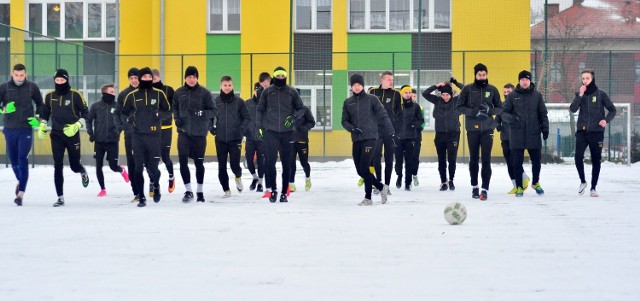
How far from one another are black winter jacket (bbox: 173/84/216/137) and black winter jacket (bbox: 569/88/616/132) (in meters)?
5.56

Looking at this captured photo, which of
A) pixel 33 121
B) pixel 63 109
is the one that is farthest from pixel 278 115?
pixel 33 121

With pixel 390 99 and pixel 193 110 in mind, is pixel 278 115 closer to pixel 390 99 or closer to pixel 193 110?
pixel 193 110

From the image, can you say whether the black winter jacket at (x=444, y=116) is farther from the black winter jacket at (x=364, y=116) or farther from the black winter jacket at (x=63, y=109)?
the black winter jacket at (x=63, y=109)

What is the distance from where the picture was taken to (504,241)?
9695 mm

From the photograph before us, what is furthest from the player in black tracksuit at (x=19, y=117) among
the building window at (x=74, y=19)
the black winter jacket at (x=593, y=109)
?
the building window at (x=74, y=19)

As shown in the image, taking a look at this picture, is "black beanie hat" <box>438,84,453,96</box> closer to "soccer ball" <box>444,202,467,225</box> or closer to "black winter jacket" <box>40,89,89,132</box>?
"black winter jacket" <box>40,89,89,132</box>

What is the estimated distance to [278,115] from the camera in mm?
14336

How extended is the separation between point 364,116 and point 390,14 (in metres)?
20.3

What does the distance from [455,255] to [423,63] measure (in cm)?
2281

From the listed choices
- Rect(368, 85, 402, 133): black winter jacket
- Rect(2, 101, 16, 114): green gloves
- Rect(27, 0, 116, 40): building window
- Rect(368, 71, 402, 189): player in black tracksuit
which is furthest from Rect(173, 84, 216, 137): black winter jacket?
Rect(27, 0, 116, 40): building window

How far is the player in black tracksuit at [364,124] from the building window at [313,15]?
1984 cm

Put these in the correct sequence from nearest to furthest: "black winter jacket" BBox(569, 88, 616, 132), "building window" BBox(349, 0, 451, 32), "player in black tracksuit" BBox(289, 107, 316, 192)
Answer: "player in black tracksuit" BBox(289, 107, 316, 192) → "black winter jacket" BBox(569, 88, 616, 132) → "building window" BBox(349, 0, 451, 32)

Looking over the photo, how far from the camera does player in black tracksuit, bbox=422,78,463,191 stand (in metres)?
17.6

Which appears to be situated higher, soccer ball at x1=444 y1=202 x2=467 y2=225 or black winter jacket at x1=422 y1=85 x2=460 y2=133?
black winter jacket at x1=422 y1=85 x2=460 y2=133
